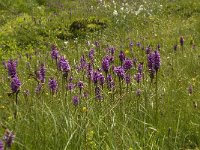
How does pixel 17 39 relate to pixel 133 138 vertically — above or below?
below

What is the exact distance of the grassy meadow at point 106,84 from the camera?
3.33 meters

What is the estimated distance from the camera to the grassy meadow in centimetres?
333

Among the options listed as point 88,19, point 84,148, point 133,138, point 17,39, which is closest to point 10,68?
point 84,148

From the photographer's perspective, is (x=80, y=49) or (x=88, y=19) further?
(x=88, y=19)

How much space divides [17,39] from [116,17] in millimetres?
3190

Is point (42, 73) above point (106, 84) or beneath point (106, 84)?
above

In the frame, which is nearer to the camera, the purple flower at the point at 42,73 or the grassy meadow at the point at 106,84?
the grassy meadow at the point at 106,84

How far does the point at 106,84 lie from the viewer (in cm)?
491

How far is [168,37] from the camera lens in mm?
9242

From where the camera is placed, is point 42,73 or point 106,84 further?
point 106,84

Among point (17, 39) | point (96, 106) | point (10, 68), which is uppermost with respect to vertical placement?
point (10, 68)

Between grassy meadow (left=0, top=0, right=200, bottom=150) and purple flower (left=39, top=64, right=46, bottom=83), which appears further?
purple flower (left=39, top=64, right=46, bottom=83)

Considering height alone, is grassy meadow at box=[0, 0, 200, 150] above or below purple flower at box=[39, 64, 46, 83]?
below

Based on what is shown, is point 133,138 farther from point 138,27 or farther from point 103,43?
point 138,27
